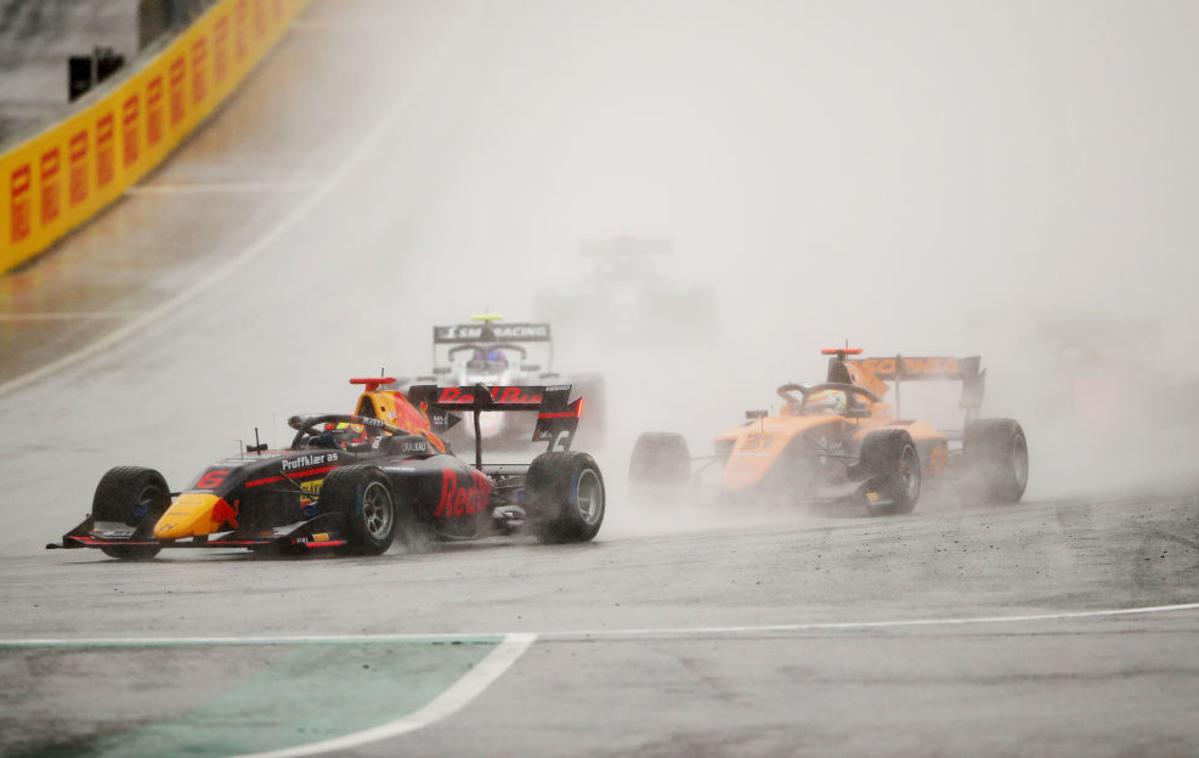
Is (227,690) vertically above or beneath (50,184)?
beneath

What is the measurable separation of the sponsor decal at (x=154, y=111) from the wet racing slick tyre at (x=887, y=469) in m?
21.7

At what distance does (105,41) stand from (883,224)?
18.9 meters

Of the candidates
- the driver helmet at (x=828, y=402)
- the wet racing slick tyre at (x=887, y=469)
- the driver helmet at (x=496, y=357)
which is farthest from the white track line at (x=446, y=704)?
the driver helmet at (x=496, y=357)

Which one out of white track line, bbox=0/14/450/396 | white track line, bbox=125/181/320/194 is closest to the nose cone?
white track line, bbox=0/14/450/396

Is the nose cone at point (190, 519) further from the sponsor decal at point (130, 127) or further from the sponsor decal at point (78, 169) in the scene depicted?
the sponsor decal at point (130, 127)

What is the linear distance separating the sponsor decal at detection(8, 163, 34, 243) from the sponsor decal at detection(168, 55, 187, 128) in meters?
6.20

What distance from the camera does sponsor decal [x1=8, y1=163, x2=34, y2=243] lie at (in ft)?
96.2

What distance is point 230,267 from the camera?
32.5 m

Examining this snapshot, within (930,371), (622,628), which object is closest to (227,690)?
(622,628)

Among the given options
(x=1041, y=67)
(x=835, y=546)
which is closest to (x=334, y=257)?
(x=1041, y=67)

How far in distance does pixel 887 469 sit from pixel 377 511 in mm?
4787

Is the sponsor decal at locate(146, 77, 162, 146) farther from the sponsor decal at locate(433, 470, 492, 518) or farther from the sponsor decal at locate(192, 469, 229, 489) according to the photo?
the sponsor decal at locate(192, 469, 229, 489)

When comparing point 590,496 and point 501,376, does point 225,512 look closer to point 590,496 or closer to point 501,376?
point 590,496

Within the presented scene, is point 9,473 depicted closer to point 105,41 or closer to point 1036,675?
point 1036,675
